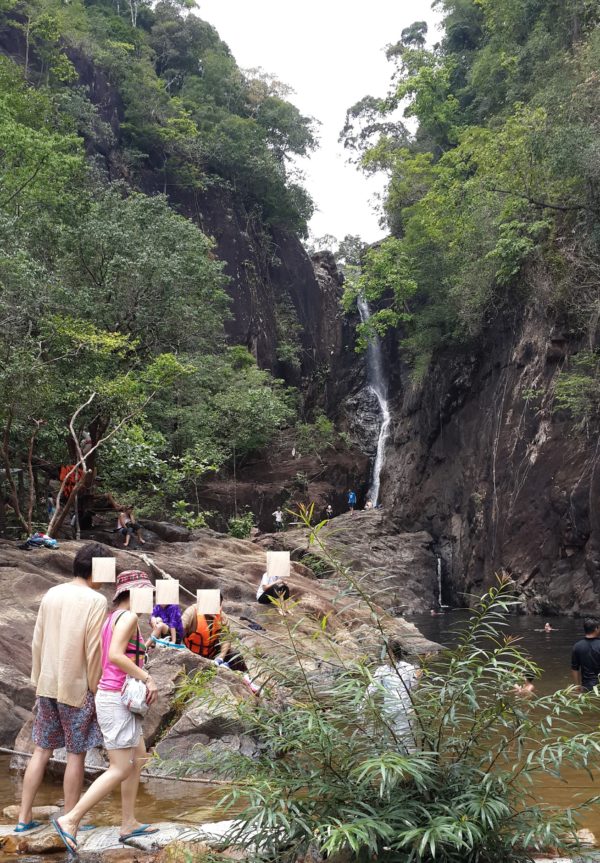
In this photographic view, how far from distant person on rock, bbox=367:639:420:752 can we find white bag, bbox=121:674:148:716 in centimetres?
143

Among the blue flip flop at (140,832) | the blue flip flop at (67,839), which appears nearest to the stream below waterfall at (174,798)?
the blue flip flop at (67,839)

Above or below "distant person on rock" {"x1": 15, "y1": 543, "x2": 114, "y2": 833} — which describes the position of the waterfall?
above

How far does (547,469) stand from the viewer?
2077 cm

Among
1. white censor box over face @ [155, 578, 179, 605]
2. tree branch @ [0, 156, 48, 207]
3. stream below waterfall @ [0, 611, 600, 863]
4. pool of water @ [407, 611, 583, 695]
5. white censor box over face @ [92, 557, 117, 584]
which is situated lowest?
pool of water @ [407, 611, 583, 695]

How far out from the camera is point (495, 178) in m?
21.6

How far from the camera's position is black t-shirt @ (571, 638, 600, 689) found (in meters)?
6.72

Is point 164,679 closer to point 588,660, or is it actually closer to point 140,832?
point 140,832

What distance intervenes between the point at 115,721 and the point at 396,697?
167cm

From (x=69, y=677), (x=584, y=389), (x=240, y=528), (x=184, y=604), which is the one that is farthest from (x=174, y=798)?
(x=240, y=528)

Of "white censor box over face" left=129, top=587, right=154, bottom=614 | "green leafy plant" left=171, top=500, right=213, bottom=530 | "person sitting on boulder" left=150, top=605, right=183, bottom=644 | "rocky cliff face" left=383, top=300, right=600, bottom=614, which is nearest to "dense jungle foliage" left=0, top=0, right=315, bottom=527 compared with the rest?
"green leafy plant" left=171, top=500, right=213, bottom=530

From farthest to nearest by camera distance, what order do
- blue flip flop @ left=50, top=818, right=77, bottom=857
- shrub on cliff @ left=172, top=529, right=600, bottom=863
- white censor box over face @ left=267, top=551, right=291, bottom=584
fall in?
1. white censor box over face @ left=267, top=551, right=291, bottom=584
2. blue flip flop @ left=50, top=818, right=77, bottom=857
3. shrub on cliff @ left=172, top=529, right=600, bottom=863

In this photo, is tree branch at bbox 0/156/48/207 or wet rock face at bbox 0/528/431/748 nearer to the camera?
wet rock face at bbox 0/528/431/748

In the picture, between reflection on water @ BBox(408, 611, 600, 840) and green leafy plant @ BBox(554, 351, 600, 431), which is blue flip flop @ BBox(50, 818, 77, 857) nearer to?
reflection on water @ BBox(408, 611, 600, 840)

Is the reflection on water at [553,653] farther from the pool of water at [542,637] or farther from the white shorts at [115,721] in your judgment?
the white shorts at [115,721]
